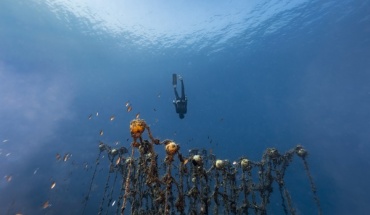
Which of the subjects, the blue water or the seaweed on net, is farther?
the blue water

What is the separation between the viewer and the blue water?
3916cm

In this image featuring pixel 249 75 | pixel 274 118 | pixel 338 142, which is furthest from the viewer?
pixel 274 118

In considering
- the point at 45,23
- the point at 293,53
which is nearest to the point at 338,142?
the point at 293,53

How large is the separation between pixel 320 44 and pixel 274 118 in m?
48.8

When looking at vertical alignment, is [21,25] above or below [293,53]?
below

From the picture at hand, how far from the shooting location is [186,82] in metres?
82.4

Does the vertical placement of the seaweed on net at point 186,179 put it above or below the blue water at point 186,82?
below

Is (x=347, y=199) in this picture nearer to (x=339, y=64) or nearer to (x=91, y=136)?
(x=339, y=64)

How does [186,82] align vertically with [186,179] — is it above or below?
above

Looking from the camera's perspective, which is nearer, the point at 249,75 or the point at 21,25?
the point at 21,25

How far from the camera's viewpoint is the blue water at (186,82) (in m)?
39.2

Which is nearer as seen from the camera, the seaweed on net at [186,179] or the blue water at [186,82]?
the seaweed on net at [186,179]

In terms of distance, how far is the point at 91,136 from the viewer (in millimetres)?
52062

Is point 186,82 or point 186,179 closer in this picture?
point 186,179
